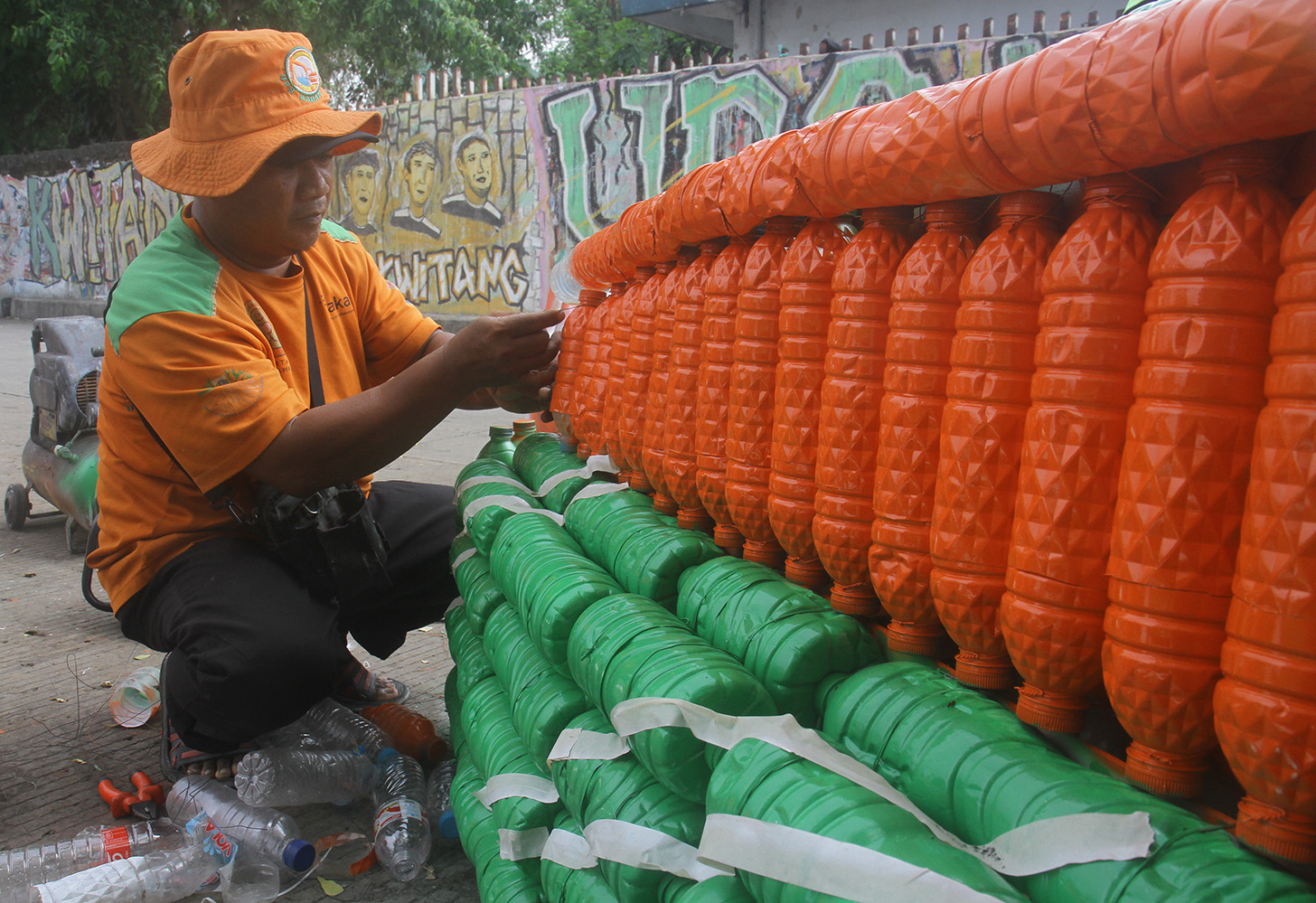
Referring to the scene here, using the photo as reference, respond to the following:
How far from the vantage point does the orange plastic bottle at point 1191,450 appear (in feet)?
2.64

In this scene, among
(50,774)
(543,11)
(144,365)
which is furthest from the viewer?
(543,11)

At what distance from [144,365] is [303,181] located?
52 cm

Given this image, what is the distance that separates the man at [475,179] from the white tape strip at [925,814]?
33.0 ft

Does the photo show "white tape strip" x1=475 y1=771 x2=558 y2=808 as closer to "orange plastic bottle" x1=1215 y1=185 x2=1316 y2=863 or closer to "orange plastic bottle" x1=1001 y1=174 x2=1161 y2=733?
"orange plastic bottle" x1=1001 y1=174 x2=1161 y2=733

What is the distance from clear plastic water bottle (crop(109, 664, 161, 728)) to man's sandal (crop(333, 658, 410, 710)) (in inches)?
19.9

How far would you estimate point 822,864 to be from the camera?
885 millimetres

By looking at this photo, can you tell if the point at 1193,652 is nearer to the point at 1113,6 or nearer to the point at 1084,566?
the point at 1084,566

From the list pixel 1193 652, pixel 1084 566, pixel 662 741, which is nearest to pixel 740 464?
pixel 662 741

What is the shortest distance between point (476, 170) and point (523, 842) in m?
10.2

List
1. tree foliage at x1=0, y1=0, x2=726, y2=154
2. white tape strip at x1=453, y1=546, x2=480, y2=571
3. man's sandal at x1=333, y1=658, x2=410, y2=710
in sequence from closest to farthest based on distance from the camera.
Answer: white tape strip at x1=453, y1=546, x2=480, y2=571 → man's sandal at x1=333, y1=658, x2=410, y2=710 → tree foliage at x1=0, y1=0, x2=726, y2=154

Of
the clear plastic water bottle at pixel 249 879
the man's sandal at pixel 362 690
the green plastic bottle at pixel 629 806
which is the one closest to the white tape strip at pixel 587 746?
the green plastic bottle at pixel 629 806

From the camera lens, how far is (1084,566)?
3.08ft

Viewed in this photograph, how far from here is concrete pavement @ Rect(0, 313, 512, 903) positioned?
2.01 meters

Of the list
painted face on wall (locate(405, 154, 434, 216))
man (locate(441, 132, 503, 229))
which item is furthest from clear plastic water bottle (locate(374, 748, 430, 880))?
painted face on wall (locate(405, 154, 434, 216))
